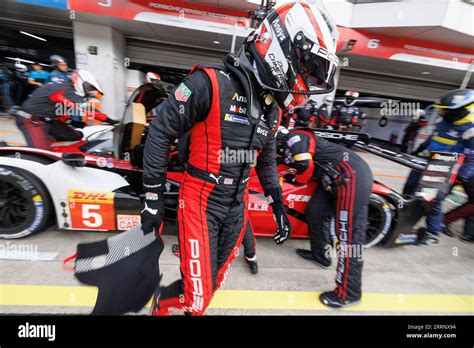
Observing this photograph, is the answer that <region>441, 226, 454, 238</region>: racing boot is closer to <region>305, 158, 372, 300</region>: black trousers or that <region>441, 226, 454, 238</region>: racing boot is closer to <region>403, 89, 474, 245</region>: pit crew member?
<region>403, 89, 474, 245</region>: pit crew member

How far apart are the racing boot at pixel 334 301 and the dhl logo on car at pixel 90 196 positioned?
2093 millimetres

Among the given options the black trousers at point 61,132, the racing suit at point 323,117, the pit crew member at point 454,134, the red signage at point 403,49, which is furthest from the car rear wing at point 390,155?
the red signage at point 403,49

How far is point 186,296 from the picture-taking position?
1276 millimetres

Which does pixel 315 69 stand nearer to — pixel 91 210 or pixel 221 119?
pixel 221 119

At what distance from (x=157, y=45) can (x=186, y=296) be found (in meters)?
10.3

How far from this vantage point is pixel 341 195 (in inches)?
79.8

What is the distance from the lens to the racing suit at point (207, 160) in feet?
3.75

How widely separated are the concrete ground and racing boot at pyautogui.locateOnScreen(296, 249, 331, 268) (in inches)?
2.3

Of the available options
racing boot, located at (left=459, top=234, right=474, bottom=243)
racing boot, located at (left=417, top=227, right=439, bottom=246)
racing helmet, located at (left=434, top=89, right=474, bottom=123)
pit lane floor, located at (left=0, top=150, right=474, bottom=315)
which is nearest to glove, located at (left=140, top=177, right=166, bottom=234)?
pit lane floor, located at (left=0, top=150, right=474, bottom=315)

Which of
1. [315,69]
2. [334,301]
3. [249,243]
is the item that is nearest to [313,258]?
[334,301]

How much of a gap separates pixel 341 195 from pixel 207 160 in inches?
53.9

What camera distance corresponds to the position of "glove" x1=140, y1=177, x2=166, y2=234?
1.18 metres

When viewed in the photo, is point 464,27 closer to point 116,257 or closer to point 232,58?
point 232,58
